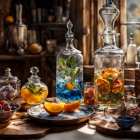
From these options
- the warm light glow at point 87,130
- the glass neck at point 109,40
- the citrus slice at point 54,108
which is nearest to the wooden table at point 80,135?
the warm light glow at point 87,130

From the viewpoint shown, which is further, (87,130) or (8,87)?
(8,87)

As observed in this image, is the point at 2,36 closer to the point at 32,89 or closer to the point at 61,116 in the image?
the point at 32,89

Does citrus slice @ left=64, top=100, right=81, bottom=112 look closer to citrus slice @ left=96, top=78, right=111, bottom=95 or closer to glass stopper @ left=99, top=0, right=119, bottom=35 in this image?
citrus slice @ left=96, top=78, right=111, bottom=95

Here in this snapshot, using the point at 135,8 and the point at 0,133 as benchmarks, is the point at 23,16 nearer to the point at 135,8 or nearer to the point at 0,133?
the point at 135,8

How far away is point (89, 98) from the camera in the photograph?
1.75 m

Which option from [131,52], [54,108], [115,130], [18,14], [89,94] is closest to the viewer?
[115,130]

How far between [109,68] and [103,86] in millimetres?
133

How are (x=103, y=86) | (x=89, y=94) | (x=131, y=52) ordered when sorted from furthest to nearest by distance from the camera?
1. (x=131, y=52)
2. (x=89, y=94)
3. (x=103, y=86)

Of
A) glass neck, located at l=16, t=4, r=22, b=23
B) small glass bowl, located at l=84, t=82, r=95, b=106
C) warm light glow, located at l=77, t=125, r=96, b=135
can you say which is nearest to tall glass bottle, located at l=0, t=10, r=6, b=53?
glass neck, located at l=16, t=4, r=22, b=23

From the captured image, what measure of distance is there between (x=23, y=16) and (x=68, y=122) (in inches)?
89.6

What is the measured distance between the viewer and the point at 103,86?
159 cm

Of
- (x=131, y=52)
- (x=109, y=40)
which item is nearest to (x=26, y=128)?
(x=109, y=40)

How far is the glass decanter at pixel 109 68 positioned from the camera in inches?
62.9

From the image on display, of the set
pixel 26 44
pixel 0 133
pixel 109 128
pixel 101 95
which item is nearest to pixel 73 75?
pixel 101 95
